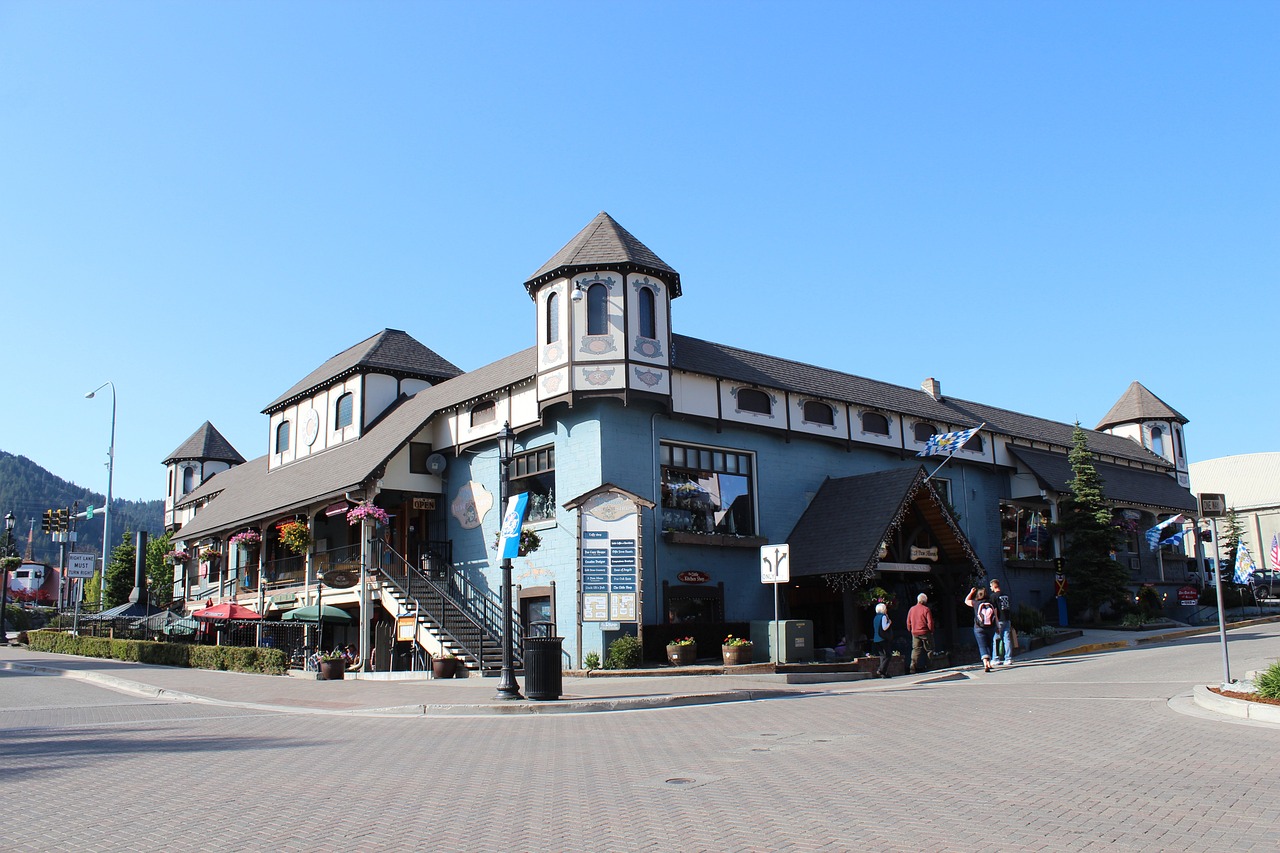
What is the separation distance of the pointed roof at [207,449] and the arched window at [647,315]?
37.6 m

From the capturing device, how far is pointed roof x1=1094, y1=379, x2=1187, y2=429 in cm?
4578

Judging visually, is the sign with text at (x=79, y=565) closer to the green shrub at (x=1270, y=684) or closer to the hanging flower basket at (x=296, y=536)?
the hanging flower basket at (x=296, y=536)

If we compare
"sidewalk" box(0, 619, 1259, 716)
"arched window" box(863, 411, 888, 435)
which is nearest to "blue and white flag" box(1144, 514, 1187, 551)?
"sidewalk" box(0, 619, 1259, 716)

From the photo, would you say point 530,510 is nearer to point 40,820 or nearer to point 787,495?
point 787,495

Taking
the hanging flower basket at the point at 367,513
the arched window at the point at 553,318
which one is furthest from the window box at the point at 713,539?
the hanging flower basket at the point at 367,513

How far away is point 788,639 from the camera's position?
22438 mm

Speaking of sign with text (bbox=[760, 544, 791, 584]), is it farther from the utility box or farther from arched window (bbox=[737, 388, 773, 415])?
arched window (bbox=[737, 388, 773, 415])

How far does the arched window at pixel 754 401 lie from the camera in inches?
1118

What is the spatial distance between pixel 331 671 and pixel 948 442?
1816 centimetres

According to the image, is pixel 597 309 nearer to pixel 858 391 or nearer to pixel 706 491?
pixel 706 491

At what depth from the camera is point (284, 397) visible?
131 feet

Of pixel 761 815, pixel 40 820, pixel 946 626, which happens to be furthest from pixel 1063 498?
pixel 40 820

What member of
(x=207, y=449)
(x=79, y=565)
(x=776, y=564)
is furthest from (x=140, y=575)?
(x=776, y=564)

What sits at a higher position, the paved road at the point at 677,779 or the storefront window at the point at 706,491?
the storefront window at the point at 706,491
